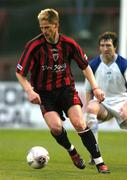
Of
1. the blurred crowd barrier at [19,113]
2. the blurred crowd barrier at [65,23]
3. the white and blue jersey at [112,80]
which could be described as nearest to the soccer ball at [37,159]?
the white and blue jersey at [112,80]

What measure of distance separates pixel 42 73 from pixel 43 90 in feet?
0.86

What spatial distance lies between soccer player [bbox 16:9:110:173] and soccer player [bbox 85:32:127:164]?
1.21 metres

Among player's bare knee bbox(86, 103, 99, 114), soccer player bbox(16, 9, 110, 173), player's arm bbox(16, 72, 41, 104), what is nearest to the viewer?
player's arm bbox(16, 72, 41, 104)

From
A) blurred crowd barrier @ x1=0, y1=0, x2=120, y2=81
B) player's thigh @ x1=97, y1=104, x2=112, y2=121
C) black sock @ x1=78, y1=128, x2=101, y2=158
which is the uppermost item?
black sock @ x1=78, y1=128, x2=101, y2=158

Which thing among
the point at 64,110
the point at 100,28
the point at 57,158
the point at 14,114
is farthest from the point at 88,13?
the point at 64,110

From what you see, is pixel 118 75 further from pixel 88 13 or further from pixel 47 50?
pixel 88 13

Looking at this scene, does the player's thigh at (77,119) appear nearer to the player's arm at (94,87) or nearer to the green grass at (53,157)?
the player's arm at (94,87)

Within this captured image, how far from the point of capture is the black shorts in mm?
9555

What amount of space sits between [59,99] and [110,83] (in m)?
1.69

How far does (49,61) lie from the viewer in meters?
9.40

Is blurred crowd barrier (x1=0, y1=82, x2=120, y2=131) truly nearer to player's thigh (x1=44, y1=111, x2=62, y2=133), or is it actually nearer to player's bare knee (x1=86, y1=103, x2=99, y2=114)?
player's bare knee (x1=86, y1=103, x2=99, y2=114)

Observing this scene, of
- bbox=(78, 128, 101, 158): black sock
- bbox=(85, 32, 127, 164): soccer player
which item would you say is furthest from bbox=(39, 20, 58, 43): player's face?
bbox=(85, 32, 127, 164): soccer player

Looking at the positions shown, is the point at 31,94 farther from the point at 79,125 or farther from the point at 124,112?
the point at 124,112

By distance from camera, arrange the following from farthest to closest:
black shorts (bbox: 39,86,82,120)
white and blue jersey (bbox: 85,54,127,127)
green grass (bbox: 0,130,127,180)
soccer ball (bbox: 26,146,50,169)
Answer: white and blue jersey (bbox: 85,54,127,127) → black shorts (bbox: 39,86,82,120) → soccer ball (bbox: 26,146,50,169) → green grass (bbox: 0,130,127,180)
